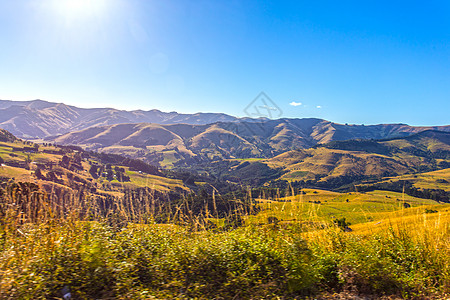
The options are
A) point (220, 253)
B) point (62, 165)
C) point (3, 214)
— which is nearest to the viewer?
point (220, 253)

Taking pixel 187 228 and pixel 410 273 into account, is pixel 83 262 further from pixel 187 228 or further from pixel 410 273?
pixel 410 273

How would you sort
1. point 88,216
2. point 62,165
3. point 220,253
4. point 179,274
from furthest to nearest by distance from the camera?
point 62,165
point 88,216
point 220,253
point 179,274

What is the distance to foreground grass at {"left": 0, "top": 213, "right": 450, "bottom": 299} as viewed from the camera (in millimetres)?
4441

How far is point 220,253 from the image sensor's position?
549 cm

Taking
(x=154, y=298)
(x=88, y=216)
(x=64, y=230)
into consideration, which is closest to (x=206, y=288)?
(x=154, y=298)

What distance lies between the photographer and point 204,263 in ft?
17.4

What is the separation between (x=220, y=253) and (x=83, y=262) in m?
2.75

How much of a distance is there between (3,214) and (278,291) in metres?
6.76

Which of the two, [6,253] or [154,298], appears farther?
[6,253]

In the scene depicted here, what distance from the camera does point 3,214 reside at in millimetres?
5988

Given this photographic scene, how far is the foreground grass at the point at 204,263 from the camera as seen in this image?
444 cm

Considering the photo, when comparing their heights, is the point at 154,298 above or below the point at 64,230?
below

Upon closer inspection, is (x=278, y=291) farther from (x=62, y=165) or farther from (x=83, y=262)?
(x=62, y=165)

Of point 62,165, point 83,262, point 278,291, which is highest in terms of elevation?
point 83,262
